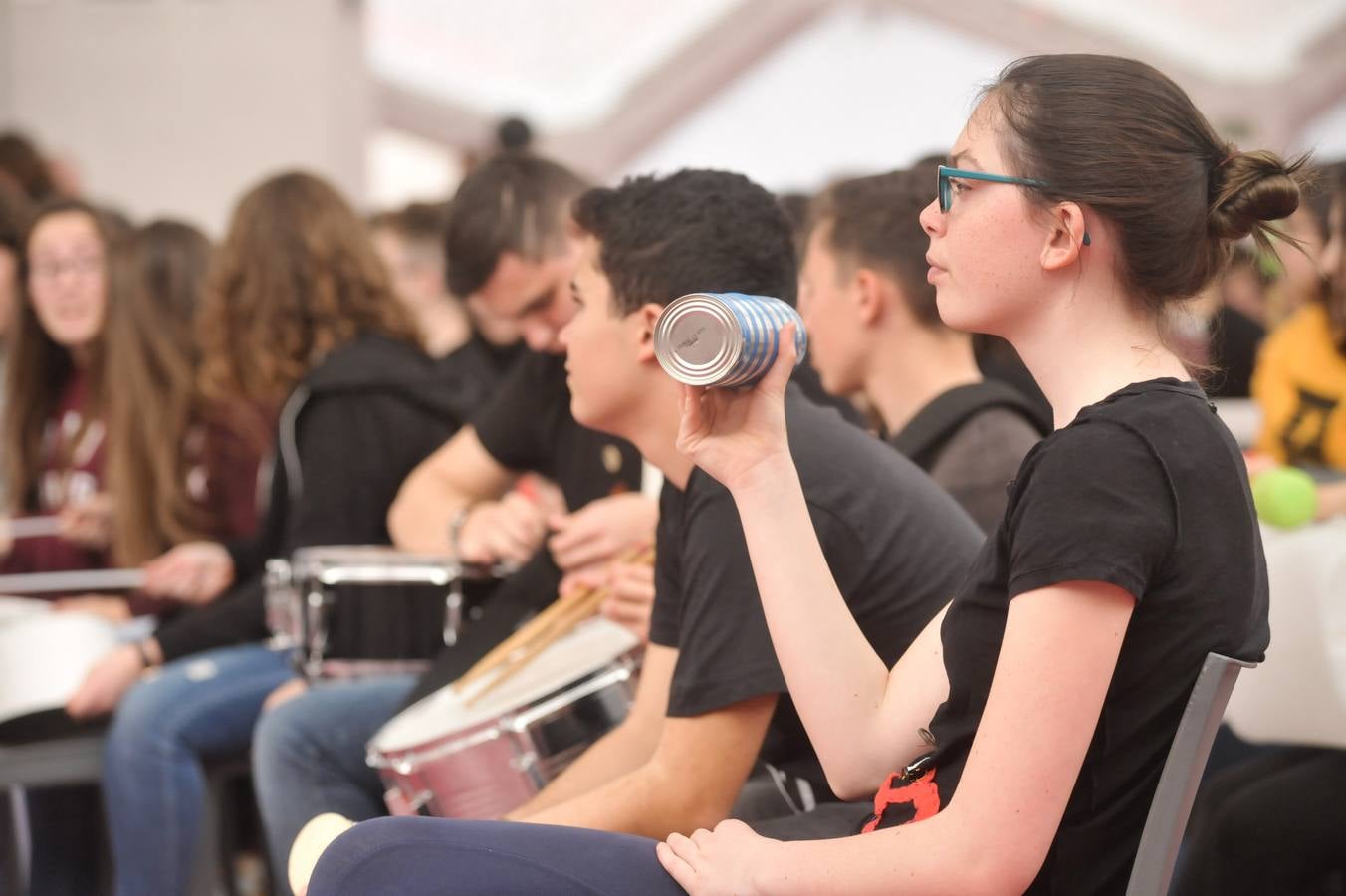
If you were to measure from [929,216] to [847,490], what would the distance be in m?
0.33

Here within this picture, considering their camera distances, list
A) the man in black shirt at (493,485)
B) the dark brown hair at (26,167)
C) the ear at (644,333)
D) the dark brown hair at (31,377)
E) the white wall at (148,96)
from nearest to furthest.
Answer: the ear at (644,333) < the man in black shirt at (493,485) < the dark brown hair at (31,377) < the dark brown hair at (26,167) < the white wall at (148,96)

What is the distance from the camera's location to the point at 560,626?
2.01 meters

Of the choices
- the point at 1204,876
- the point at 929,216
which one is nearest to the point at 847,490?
the point at 929,216

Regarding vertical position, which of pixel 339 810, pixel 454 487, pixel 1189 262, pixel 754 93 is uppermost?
pixel 754 93

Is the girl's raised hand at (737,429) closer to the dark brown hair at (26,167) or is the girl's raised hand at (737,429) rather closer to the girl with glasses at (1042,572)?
the girl with glasses at (1042,572)

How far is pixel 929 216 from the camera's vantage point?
1.23 m

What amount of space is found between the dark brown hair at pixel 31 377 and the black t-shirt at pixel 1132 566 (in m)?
2.73

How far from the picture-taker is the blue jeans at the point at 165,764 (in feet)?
8.38

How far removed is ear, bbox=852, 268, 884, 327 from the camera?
218 centimetres

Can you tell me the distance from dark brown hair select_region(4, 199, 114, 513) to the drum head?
1.68m

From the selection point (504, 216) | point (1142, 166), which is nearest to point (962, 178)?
point (1142, 166)

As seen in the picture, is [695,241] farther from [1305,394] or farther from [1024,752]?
[1305,394]

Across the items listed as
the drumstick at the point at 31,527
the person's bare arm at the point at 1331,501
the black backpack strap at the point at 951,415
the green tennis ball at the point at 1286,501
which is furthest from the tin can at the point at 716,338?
the drumstick at the point at 31,527

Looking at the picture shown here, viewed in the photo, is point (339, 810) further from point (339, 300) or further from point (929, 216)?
point (929, 216)
